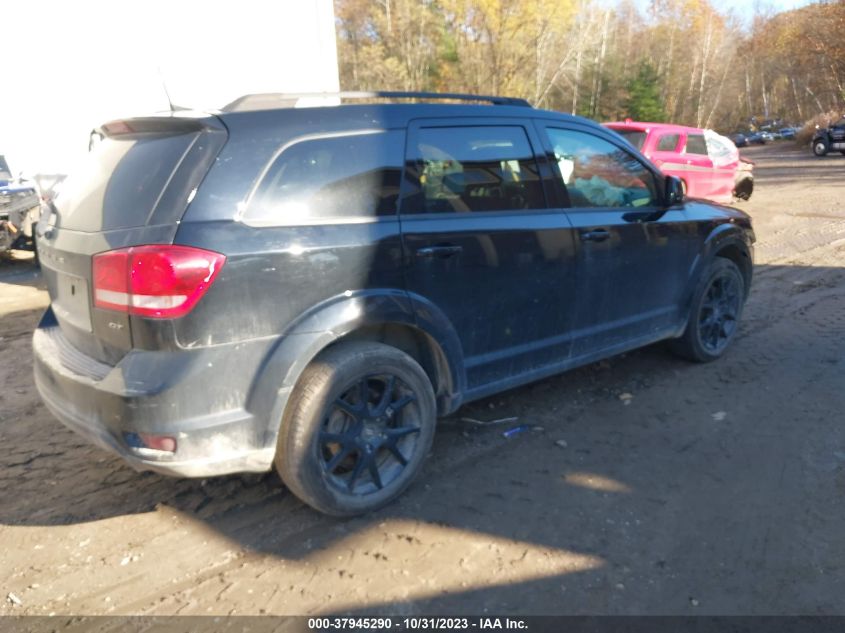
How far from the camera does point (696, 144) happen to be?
12.6 metres

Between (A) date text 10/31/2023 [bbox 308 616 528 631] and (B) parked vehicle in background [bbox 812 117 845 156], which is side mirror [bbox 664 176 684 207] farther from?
(B) parked vehicle in background [bbox 812 117 845 156]

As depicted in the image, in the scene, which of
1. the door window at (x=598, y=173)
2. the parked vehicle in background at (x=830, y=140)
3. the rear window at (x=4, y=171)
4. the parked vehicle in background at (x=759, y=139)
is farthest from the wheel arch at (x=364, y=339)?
the parked vehicle in background at (x=759, y=139)

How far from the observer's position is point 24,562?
2928 millimetres

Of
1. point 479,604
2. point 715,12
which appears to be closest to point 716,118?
point 715,12

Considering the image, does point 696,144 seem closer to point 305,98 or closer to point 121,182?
point 305,98

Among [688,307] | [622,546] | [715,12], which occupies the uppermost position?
[715,12]

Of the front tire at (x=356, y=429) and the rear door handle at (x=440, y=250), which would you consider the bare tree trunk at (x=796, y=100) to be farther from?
the front tire at (x=356, y=429)

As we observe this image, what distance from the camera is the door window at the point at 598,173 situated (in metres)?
4.00

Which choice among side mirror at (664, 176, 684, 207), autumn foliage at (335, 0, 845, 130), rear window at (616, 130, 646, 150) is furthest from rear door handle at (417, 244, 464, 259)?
autumn foliage at (335, 0, 845, 130)

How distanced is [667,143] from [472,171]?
985cm

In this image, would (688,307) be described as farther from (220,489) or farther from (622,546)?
(220,489)

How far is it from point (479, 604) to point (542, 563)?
380mm

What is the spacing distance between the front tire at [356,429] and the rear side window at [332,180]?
2.06 feet

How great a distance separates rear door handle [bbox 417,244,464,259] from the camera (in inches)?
128
